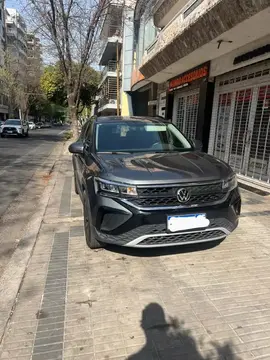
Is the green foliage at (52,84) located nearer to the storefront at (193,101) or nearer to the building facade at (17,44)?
the building facade at (17,44)

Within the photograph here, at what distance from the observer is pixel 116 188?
3113mm

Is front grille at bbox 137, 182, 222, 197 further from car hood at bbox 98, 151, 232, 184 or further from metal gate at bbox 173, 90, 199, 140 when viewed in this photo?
metal gate at bbox 173, 90, 199, 140

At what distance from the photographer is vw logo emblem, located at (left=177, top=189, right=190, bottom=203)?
3090 mm

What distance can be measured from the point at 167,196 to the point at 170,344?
1340 mm

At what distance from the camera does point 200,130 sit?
1052 centimetres

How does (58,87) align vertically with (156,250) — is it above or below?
above

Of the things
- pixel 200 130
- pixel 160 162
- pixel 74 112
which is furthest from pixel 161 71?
pixel 160 162

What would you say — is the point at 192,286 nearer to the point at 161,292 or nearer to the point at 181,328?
the point at 161,292

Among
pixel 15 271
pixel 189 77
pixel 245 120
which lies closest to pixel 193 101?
pixel 189 77

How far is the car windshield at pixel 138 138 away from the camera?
13.9ft

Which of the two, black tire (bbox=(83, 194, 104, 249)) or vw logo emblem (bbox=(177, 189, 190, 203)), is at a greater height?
vw logo emblem (bbox=(177, 189, 190, 203))

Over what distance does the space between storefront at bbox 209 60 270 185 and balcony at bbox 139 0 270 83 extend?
2.74 feet

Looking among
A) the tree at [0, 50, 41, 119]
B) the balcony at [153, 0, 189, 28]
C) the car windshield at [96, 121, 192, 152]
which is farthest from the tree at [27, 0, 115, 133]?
the tree at [0, 50, 41, 119]

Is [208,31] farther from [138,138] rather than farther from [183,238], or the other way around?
[183,238]
